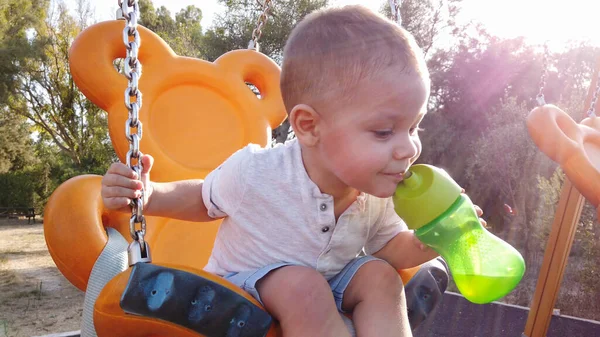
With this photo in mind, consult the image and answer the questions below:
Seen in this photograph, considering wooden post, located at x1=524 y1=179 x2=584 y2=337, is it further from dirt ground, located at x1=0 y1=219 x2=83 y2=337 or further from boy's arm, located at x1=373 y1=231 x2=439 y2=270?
dirt ground, located at x1=0 y1=219 x2=83 y2=337

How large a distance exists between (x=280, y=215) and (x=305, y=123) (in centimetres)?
22

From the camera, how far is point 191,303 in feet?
2.75

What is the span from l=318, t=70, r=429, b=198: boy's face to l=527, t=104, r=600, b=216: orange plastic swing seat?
1.16m

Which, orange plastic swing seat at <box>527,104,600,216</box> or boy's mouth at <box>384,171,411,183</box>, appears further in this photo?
orange plastic swing seat at <box>527,104,600,216</box>

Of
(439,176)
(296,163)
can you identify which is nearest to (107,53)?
(296,163)

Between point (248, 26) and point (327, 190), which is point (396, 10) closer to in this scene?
point (327, 190)

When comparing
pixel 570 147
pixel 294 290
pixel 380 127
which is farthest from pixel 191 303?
pixel 570 147

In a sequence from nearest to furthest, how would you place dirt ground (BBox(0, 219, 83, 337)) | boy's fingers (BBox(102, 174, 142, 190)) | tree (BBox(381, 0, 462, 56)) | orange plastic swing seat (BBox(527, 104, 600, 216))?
boy's fingers (BBox(102, 174, 142, 190)) < orange plastic swing seat (BBox(527, 104, 600, 216)) < dirt ground (BBox(0, 219, 83, 337)) < tree (BBox(381, 0, 462, 56))

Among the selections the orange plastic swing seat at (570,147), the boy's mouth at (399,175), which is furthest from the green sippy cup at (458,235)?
the orange plastic swing seat at (570,147)

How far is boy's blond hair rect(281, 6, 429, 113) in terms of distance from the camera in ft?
3.09

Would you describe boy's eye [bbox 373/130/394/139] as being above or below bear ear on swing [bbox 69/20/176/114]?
below

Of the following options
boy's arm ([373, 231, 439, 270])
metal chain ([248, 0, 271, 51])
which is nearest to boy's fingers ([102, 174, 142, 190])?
boy's arm ([373, 231, 439, 270])

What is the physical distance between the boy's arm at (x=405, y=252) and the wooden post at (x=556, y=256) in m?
1.50

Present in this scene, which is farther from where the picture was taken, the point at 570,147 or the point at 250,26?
the point at 250,26
